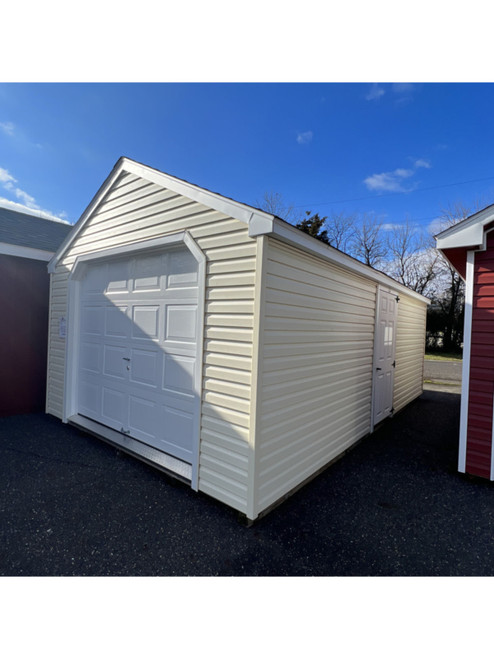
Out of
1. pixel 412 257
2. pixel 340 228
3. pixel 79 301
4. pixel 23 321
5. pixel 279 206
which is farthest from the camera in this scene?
pixel 412 257

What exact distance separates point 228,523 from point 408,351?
5.83 m

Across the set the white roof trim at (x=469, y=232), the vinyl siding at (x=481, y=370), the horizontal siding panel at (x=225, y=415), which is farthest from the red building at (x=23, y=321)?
the vinyl siding at (x=481, y=370)

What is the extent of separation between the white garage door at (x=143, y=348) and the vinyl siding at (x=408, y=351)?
462cm

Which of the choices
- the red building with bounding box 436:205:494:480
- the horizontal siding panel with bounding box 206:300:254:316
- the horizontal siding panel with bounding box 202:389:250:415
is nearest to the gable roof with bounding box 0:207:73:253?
the horizontal siding panel with bounding box 206:300:254:316

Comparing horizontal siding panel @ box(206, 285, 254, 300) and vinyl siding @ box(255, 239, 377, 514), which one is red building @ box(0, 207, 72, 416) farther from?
vinyl siding @ box(255, 239, 377, 514)

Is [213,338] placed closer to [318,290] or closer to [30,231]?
[318,290]

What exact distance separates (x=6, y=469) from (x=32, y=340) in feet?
9.41

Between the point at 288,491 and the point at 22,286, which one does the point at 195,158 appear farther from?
the point at 288,491

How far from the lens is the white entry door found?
4844 mm

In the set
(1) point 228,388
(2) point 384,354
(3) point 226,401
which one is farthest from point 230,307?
(2) point 384,354

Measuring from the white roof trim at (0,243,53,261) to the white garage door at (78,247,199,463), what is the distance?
1.55 m

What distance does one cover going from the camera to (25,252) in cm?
523

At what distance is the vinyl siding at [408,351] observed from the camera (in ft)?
19.6

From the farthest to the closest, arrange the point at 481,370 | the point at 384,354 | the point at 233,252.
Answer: the point at 384,354 < the point at 481,370 < the point at 233,252
